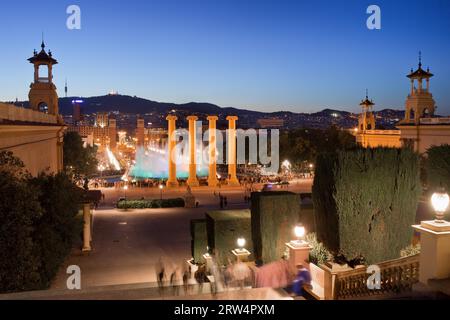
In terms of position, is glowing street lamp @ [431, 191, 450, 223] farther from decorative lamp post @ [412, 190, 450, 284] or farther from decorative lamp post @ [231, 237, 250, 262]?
decorative lamp post @ [231, 237, 250, 262]

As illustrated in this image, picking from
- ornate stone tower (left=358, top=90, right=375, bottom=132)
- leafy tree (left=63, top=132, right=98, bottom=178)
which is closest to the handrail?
leafy tree (left=63, top=132, right=98, bottom=178)

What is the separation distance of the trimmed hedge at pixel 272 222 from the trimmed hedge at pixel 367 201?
93.4 inches

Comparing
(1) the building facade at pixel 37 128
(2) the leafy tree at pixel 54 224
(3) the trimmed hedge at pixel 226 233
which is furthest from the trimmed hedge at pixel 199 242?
(1) the building facade at pixel 37 128

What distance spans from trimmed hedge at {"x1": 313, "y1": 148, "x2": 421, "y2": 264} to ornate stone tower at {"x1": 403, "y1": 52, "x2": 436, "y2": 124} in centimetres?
3015

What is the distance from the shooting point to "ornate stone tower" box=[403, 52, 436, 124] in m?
41.0

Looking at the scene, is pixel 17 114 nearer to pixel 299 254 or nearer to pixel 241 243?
pixel 241 243

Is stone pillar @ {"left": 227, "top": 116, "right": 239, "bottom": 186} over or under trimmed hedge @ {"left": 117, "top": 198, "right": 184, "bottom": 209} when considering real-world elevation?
over

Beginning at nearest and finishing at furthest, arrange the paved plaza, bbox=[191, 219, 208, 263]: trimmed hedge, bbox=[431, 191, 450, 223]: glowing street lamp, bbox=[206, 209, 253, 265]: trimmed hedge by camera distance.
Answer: bbox=[431, 191, 450, 223]: glowing street lamp < the paved plaza < bbox=[206, 209, 253, 265]: trimmed hedge < bbox=[191, 219, 208, 263]: trimmed hedge

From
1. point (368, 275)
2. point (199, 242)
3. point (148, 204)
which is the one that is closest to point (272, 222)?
point (199, 242)

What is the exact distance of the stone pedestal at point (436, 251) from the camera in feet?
28.7

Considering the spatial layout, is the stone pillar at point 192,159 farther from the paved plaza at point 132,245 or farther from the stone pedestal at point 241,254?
the stone pedestal at point 241,254

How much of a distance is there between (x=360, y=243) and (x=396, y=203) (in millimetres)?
1661

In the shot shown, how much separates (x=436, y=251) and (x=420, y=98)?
118ft

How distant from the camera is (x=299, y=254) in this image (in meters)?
12.8
